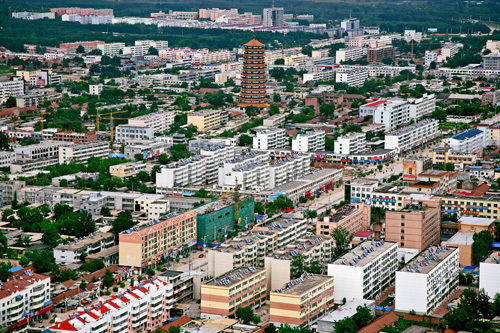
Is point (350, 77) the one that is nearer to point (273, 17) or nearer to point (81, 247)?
point (81, 247)

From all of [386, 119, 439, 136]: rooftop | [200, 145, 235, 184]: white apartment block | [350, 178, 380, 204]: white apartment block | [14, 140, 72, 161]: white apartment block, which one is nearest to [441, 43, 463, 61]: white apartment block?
[386, 119, 439, 136]: rooftop

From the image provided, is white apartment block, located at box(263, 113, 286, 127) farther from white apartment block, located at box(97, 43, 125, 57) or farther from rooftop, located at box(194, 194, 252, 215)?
white apartment block, located at box(97, 43, 125, 57)

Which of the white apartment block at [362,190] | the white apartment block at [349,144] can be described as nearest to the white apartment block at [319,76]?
the white apartment block at [349,144]

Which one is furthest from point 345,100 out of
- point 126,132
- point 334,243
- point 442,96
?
point 334,243

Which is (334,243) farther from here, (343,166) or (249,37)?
(249,37)

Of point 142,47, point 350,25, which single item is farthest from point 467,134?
point 350,25

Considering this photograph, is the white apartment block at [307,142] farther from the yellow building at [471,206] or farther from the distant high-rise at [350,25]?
the distant high-rise at [350,25]
